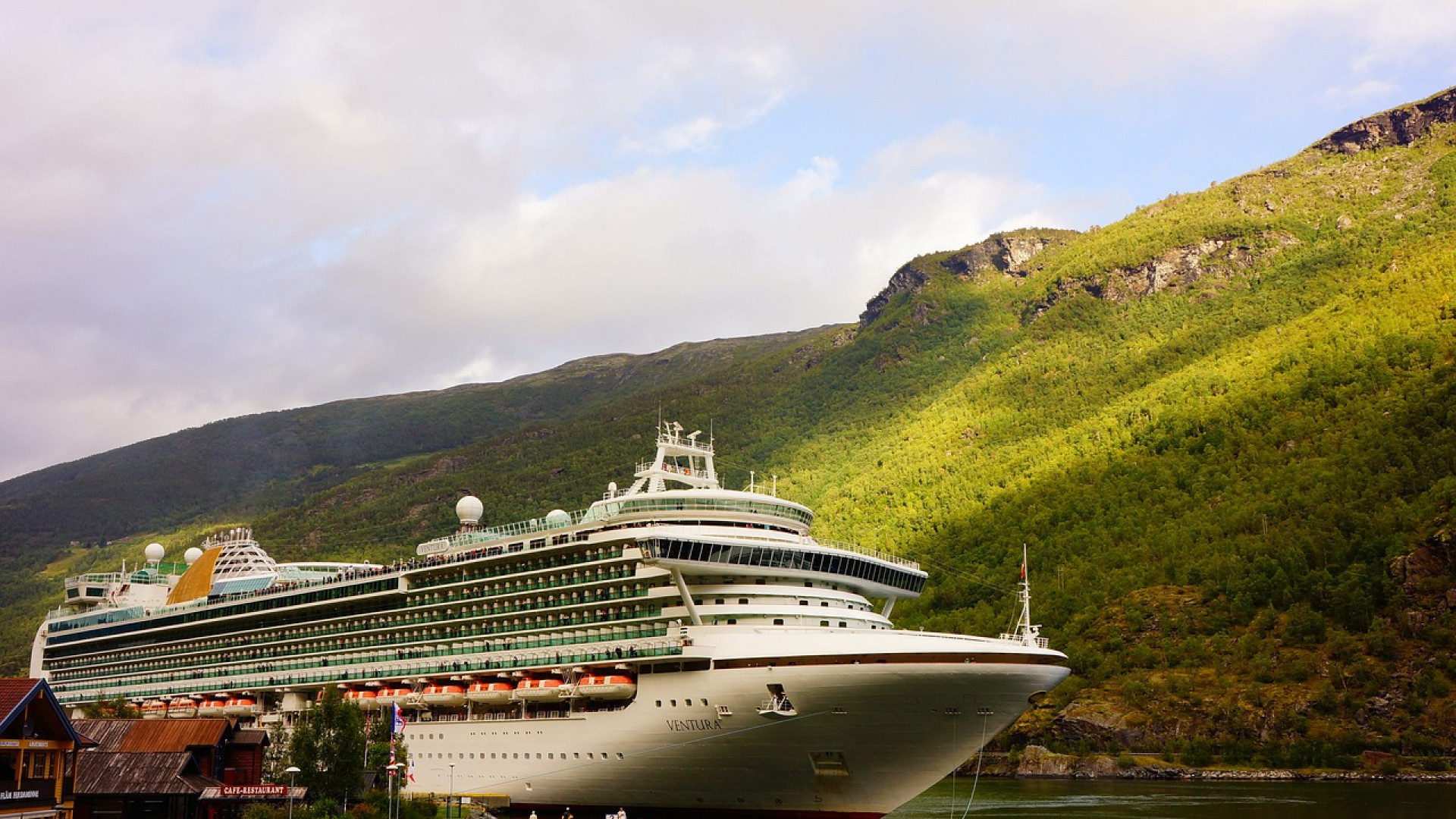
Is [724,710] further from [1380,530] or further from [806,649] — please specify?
[1380,530]

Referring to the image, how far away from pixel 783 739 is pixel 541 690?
401 inches

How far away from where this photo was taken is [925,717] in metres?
42.5

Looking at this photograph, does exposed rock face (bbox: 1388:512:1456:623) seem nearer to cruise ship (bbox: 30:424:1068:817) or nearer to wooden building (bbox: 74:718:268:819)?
cruise ship (bbox: 30:424:1068:817)

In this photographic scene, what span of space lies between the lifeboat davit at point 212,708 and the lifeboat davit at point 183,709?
29 cm

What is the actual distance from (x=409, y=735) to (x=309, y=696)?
10.3 metres

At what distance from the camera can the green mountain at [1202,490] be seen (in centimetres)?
10038

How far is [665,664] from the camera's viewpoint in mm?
45375

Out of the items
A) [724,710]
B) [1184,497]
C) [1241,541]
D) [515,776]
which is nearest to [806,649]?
[724,710]

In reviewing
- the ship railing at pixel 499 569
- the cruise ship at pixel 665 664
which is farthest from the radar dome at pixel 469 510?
the ship railing at pixel 499 569

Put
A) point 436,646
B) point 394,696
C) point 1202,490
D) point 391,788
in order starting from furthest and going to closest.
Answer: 1. point 1202,490
2. point 436,646
3. point 394,696
4. point 391,788

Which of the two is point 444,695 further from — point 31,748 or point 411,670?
point 31,748

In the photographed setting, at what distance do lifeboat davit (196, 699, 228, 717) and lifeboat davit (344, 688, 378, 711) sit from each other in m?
10.6

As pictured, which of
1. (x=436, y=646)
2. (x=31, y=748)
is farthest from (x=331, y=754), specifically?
(x=31, y=748)

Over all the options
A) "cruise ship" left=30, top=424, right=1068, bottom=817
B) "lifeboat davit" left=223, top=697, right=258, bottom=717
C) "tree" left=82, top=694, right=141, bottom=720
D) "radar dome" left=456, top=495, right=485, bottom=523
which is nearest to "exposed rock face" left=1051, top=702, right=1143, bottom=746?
"cruise ship" left=30, top=424, right=1068, bottom=817
